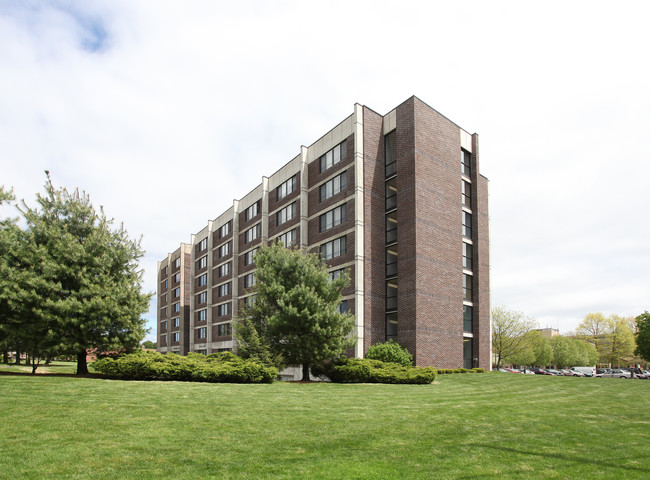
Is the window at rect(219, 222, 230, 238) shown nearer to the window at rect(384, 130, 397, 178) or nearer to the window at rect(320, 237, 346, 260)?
the window at rect(320, 237, 346, 260)

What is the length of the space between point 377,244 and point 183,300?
157 ft

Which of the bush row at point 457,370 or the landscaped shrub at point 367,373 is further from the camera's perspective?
the bush row at point 457,370

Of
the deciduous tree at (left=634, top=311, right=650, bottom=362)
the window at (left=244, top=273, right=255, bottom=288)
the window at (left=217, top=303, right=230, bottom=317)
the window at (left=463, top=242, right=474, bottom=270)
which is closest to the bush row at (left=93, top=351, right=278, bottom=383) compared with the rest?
the window at (left=463, top=242, right=474, bottom=270)

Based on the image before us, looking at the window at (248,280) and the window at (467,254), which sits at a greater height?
the window at (467,254)

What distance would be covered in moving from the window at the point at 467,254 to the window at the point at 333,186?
11.5 m

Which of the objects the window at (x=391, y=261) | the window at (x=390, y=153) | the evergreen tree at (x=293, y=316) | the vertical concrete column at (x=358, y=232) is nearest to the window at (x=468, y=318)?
the window at (x=391, y=261)

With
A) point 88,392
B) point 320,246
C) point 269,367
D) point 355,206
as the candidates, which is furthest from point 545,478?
point 320,246

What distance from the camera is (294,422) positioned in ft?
37.7

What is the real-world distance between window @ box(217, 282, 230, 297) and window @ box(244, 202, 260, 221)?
914 centimetres

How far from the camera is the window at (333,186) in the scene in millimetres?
37406

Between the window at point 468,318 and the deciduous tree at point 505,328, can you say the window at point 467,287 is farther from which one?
the deciduous tree at point 505,328

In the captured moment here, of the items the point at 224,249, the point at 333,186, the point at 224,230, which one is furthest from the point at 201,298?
the point at 333,186

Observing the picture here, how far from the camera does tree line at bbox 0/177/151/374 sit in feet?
67.3

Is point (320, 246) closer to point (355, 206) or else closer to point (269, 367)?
point (355, 206)
